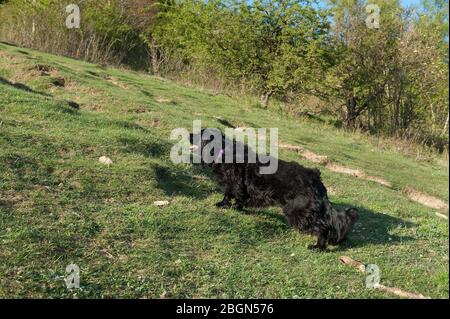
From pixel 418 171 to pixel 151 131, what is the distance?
6.70 meters

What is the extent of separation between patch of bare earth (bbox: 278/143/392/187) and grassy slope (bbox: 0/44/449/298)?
0.76 meters

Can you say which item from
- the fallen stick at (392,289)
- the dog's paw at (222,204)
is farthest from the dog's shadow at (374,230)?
the dog's paw at (222,204)

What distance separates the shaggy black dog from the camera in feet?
16.4

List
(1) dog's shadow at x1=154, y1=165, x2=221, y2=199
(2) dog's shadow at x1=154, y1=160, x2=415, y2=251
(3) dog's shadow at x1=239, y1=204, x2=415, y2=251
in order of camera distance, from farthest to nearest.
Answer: (1) dog's shadow at x1=154, y1=165, x2=221, y2=199 → (2) dog's shadow at x1=154, y1=160, x2=415, y2=251 → (3) dog's shadow at x1=239, y1=204, x2=415, y2=251

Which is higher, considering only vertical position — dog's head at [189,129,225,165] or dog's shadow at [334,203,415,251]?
dog's head at [189,129,225,165]

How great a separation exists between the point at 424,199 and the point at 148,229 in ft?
21.0

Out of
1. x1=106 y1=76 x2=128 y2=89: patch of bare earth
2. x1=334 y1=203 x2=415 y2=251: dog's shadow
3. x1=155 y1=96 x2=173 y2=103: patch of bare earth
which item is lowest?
x1=334 y1=203 x2=415 y2=251: dog's shadow

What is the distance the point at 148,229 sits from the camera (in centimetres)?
481

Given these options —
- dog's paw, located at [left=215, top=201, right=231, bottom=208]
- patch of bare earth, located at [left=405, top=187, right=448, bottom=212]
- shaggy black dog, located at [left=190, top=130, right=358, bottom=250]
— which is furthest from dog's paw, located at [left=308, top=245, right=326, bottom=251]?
patch of bare earth, located at [left=405, top=187, right=448, bottom=212]

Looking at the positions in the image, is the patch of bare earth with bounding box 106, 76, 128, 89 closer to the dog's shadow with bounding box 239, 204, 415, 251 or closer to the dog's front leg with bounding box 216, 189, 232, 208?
the dog's front leg with bounding box 216, 189, 232, 208

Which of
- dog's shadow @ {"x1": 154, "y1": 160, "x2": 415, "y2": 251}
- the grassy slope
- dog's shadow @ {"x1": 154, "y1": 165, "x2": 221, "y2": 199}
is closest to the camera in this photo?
the grassy slope

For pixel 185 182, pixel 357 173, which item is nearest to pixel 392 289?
pixel 185 182

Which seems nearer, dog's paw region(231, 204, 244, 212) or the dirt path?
dog's paw region(231, 204, 244, 212)
